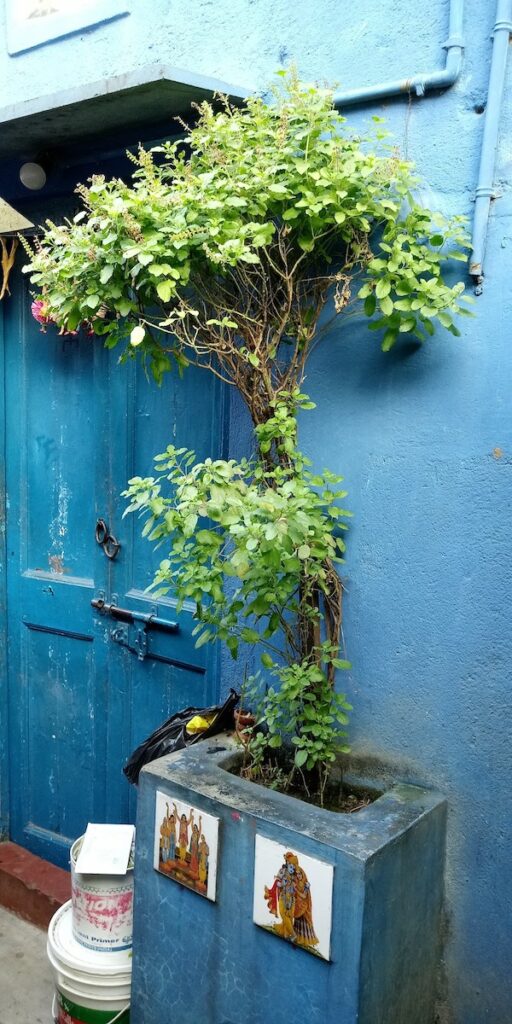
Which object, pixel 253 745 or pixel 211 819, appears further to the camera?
pixel 253 745

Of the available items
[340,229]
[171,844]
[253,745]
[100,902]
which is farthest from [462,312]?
[100,902]

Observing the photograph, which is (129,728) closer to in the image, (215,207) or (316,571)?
(316,571)

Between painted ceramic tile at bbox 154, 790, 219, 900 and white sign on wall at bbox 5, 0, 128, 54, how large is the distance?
306 cm

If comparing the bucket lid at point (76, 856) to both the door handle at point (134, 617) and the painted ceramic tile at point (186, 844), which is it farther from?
the door handle at point (134, 617)

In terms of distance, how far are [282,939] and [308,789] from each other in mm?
524

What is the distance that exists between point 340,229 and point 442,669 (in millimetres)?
1415

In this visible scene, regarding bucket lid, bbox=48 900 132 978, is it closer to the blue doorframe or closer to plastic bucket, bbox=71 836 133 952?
plastic bucket, bbox=71 836 133 952

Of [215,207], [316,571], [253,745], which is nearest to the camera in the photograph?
[215,207]

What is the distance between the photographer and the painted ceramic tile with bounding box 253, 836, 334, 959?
2.25 meters

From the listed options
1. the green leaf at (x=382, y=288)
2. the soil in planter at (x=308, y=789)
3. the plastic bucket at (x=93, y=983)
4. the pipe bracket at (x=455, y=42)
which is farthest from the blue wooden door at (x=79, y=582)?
the pipe bracket at (x=455, y=42)

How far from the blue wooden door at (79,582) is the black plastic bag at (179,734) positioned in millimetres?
300

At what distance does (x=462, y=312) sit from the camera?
2.44 meters

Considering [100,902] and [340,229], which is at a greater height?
[340,229]

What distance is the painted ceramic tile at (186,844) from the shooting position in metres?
2.55
